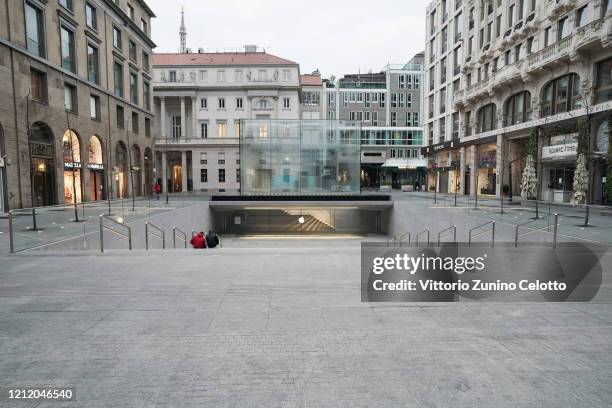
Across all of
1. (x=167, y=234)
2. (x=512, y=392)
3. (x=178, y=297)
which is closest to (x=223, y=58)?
(x=167, y=234)

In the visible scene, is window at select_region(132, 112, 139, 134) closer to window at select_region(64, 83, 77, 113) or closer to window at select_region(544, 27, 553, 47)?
window at select_region(64, 83, 77, 113)

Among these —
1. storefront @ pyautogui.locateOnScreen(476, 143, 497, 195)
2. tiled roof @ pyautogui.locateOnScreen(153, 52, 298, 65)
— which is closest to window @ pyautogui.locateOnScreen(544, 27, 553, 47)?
storefront @ pyautogui.locateOnScreen(476, 143, 497, 195)

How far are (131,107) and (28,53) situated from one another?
14.6 m

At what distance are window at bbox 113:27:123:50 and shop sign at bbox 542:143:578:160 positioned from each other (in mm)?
39335

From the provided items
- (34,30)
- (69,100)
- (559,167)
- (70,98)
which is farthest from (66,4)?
(559,167)

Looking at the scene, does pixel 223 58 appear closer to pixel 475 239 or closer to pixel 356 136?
pixel 356 136

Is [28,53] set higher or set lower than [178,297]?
higher

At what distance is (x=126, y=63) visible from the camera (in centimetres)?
3506

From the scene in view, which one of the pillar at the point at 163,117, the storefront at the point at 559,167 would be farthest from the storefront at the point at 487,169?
the pillar at the point at 163,117

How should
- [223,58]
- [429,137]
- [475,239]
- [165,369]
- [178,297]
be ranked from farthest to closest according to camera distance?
[223,58] < [429,137] < [475,239] < [178,297] < [165,369]

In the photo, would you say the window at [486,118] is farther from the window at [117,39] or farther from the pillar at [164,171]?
the pillar at [164,171]

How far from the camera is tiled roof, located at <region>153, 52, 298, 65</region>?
53.6 metres

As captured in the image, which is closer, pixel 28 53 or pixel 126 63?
pixel 28 53

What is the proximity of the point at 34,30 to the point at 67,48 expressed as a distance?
11.0ft
